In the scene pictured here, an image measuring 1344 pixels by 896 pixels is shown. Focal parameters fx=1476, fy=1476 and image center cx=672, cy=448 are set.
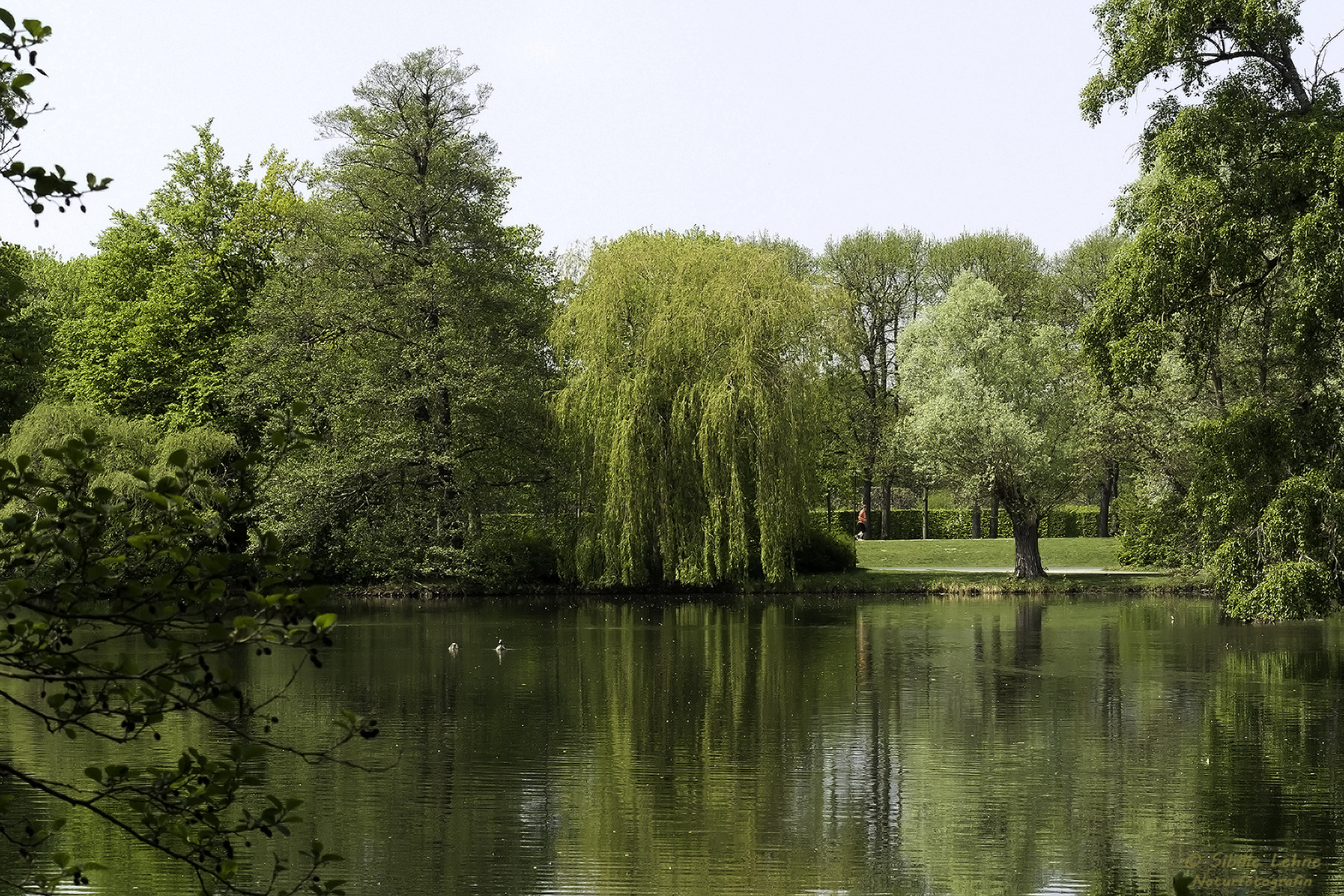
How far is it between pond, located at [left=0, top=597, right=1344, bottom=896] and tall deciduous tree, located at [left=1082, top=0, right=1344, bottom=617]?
3.18 meters

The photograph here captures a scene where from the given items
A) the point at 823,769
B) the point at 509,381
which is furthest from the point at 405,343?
the point at 823,769

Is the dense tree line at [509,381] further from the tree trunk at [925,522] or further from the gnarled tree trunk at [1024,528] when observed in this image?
the tree trunk at [925,522]

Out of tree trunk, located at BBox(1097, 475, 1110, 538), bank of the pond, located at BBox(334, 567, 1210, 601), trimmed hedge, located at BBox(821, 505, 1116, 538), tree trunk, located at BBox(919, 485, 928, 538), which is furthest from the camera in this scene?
trimmed hedge, located at BBox(821, 505, 1116, 538)

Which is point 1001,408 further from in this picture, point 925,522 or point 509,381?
point 925,522

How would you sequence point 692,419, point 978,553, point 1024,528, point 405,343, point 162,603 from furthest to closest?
point 978,553 < point 1024,528 < point 405,343 < point 692,419 < point 162,603

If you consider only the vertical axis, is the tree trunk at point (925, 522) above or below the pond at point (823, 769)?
above

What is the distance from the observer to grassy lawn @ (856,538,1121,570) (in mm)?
49219

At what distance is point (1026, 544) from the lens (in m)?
43.7

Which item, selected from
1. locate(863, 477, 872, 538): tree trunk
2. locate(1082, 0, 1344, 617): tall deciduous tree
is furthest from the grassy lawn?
locate(1082, 0, 1344, 617): tall deciduous tree

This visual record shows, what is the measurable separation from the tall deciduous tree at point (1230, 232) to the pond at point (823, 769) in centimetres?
318

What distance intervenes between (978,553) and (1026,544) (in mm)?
6855

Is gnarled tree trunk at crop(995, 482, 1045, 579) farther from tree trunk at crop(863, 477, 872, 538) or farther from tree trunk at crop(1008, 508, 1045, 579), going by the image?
tree trunk at crop(863, 477, 872, 538)

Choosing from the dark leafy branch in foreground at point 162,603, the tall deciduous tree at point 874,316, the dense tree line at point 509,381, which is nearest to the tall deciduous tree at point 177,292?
the dense tree line at point 509,381

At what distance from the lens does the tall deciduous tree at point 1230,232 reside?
19641mm
